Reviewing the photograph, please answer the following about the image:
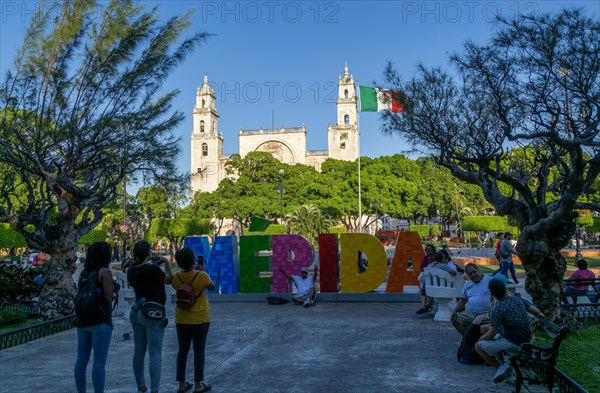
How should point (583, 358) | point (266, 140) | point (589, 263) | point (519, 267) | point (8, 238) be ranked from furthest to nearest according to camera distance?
point (266, 140)
point (8, 238)
point (589, 263)
point (519, 267)
point (583, 358)

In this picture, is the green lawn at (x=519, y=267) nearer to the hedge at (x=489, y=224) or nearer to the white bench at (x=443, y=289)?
the white bench at (x=443, y=289)

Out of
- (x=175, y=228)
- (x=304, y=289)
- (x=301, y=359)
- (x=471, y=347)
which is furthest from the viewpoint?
(x=175, y=228)

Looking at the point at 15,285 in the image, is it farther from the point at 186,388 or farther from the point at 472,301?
the point at 472,301

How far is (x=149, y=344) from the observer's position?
17.3 ft

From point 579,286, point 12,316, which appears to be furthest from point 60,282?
point 579,286

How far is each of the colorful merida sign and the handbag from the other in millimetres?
7911

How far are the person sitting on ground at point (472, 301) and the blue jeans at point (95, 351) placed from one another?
4878 mm

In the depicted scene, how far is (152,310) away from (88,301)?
2.09 feet

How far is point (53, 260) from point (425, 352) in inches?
315

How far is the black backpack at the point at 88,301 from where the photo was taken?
4.98 metres

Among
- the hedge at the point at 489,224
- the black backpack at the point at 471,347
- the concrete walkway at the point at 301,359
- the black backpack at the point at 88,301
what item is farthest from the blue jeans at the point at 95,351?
the hedge at the point at 489,224

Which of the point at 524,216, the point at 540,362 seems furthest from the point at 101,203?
the point at 540,362

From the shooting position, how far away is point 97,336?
197 inches

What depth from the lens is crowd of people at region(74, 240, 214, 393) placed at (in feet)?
16.5
